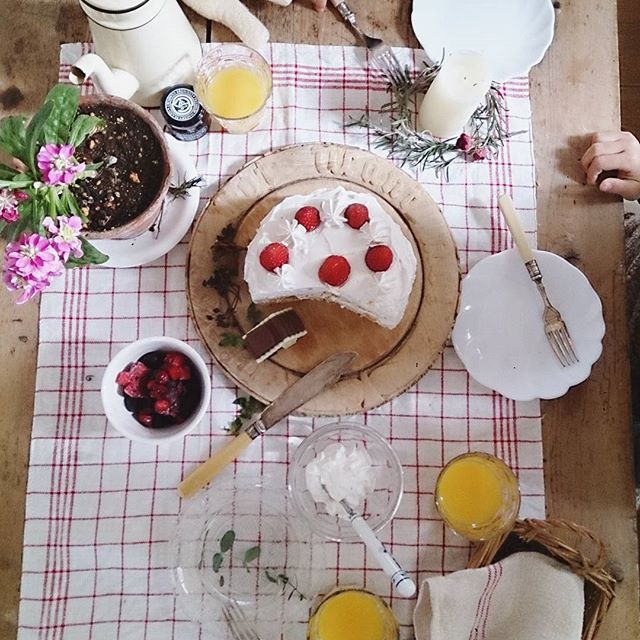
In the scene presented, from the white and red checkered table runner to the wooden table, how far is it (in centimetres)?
3

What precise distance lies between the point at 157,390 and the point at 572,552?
77cm

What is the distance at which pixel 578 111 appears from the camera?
1.56m

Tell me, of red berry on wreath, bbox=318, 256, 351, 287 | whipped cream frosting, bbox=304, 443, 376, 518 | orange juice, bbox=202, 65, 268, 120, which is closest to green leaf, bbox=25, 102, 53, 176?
orange juice, bbox=202, 65, 268, 120

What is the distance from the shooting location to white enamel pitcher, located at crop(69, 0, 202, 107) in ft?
4.18

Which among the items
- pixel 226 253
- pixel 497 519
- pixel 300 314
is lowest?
pixel 497 519

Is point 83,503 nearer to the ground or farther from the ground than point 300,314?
nearer to the ground

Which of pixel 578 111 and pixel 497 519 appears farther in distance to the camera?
pixel 578 111

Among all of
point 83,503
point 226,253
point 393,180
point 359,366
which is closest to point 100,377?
point 83,503

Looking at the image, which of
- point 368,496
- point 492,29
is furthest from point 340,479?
point 492,29

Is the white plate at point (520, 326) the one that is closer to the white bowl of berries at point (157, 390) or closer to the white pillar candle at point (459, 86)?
the white pillar candle at point (459, 86)

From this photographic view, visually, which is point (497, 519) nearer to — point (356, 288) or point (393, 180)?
point (356, 288)

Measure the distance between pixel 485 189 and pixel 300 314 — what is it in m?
0.45

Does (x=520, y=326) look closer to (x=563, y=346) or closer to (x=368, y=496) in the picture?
(x=563, y=346)

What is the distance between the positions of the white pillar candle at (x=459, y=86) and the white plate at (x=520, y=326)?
0.28m
